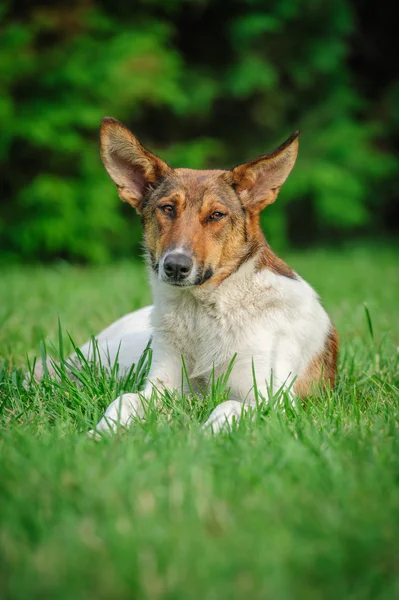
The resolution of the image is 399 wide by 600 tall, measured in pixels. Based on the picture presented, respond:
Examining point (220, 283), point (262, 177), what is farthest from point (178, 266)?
point (262, 177)

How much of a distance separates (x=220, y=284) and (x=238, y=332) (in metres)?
0.26

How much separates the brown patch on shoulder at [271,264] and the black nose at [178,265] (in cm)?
47

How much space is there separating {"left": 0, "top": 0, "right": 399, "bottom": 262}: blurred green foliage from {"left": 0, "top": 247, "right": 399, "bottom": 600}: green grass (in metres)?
8.10

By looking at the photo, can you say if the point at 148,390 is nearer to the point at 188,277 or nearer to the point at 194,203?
the point at 188,277

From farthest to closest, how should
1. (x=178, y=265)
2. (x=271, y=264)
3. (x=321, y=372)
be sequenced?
1. (x=271, y=264)
2. (x=321, y=372)
3. (x=178, y=265)

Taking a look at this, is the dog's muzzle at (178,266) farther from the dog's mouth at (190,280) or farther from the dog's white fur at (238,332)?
the dog's white fur at (238,332)

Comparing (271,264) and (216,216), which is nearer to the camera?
(216,216)

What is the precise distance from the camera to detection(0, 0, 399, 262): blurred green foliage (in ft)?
35.6

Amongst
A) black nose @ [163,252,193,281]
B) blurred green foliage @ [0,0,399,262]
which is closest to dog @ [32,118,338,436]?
black nose @ [163,252,193,281]

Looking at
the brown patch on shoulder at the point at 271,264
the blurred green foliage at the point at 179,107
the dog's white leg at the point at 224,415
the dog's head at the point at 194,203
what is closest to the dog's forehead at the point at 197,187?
the dog's head at the point at 194,203

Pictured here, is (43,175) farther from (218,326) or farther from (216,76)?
(218,326)

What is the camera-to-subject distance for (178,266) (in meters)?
3.11

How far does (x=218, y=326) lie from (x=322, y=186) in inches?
410

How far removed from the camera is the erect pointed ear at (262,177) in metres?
3.46
